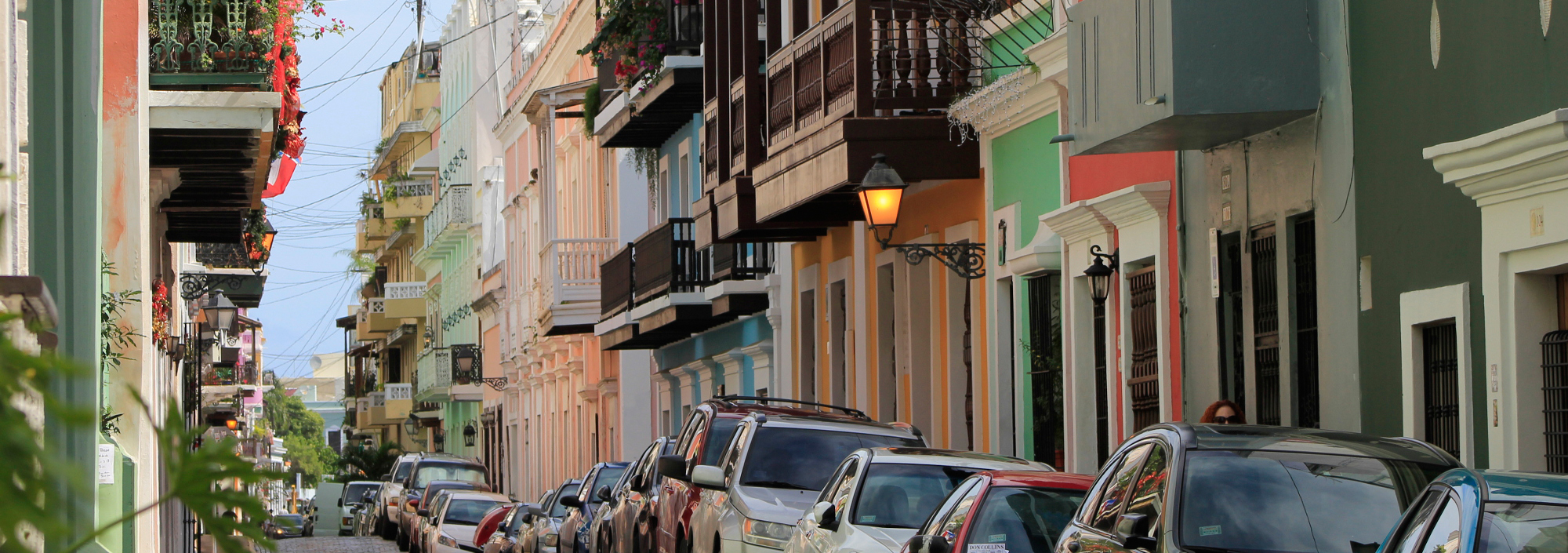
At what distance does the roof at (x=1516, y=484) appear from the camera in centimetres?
499

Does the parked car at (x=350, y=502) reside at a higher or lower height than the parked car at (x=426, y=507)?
lower

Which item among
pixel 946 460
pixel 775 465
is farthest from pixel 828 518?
pixel 775 465

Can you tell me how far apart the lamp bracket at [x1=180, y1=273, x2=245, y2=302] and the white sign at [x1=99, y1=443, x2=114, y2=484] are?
19.0 m

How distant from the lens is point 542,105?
37.0 metres

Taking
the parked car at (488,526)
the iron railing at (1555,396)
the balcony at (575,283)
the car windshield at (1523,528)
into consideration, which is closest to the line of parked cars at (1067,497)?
the car windshield at (1523,528)

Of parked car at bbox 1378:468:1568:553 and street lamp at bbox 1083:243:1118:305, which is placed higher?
street lamp at bbox 1083:243:1118:305

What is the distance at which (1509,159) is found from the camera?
8945 millimetres

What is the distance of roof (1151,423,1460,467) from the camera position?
7223 mm

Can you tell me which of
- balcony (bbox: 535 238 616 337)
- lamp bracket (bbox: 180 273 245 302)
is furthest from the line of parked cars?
balcony (bbox: 535 238 616 337)

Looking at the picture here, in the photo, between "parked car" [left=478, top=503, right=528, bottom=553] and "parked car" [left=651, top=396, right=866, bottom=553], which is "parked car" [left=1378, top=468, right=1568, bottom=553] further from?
"parked car" [left=478, top=503, right=528, bottom=553]

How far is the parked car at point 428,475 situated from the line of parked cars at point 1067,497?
74.6 feet

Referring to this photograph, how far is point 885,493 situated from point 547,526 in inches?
495

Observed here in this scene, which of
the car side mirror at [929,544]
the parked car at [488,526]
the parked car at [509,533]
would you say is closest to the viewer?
the car side mirror at [929,544]

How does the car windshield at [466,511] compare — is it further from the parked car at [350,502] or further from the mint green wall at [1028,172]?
the parked car at [350,502]
